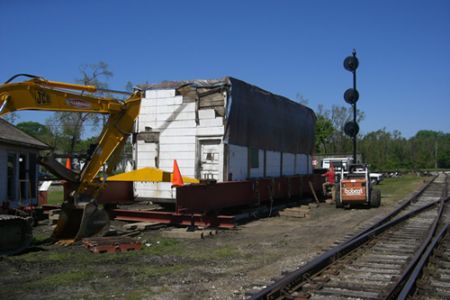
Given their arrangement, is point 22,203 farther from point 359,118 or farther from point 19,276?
point 359,118

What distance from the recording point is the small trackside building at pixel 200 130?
1501 centimetres

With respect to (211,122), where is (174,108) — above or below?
above

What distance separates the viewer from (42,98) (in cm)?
1068

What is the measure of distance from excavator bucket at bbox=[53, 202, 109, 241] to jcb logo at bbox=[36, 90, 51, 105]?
2526 mm

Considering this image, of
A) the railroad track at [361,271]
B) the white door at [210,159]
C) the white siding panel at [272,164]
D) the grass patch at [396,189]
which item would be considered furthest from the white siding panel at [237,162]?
the grass patch at [396,189]

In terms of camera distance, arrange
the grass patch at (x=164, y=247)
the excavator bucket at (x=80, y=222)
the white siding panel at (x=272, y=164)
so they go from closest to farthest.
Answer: the grass patch at (x=164, y=247) → the excavator bucket at (x=80, y=222) → the white siding panel at (x=272, y=164)

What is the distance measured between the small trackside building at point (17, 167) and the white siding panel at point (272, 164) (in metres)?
8.14

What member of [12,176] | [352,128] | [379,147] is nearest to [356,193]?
[352,128]

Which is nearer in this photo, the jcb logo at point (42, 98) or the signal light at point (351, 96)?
the jcb logo at point (42, 98)

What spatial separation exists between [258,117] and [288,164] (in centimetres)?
479

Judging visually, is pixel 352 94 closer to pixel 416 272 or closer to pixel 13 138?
pixel 13 138

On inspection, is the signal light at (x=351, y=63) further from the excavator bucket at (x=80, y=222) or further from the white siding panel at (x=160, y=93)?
the excavator bucket at (x=80, y=222)

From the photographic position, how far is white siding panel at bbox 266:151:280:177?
18.8 metres

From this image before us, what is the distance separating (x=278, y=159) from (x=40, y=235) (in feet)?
34.4
